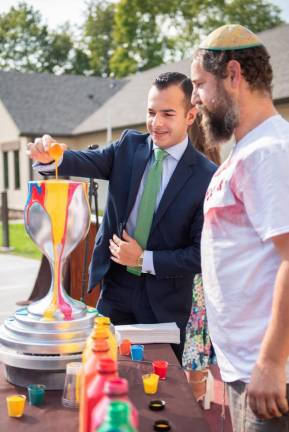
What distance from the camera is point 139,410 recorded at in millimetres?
1685

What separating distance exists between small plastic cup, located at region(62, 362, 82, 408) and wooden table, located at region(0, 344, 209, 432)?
0.02 meters

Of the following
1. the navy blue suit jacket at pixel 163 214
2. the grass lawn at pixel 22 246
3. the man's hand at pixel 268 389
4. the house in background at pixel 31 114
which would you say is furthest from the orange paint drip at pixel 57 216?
the house in background at pixel 31 114

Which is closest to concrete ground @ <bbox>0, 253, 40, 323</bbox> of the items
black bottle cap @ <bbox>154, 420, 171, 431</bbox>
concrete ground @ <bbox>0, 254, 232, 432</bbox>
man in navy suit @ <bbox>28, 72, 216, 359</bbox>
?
concrete ground @ <bbox>0, 254, 232, 432</bbox>

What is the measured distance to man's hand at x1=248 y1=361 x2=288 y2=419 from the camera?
4.82 feet

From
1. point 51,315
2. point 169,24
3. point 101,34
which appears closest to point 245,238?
point 51,315

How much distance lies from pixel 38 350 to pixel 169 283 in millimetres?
898

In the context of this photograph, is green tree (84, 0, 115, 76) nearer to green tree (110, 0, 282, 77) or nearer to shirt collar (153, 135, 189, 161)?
green tree (110, 0, 282, 77)

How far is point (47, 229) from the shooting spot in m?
1.91

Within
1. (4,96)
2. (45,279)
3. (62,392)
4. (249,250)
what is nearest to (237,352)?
(249,250)

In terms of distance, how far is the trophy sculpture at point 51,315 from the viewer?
1797 millimetres

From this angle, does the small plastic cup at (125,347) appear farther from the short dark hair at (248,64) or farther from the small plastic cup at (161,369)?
the short dark hair at (248,64)

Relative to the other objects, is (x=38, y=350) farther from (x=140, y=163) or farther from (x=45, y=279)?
(x=45, y=279)

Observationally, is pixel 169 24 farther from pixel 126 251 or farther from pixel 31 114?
pixel 126 251

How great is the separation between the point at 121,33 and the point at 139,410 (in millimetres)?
40560
